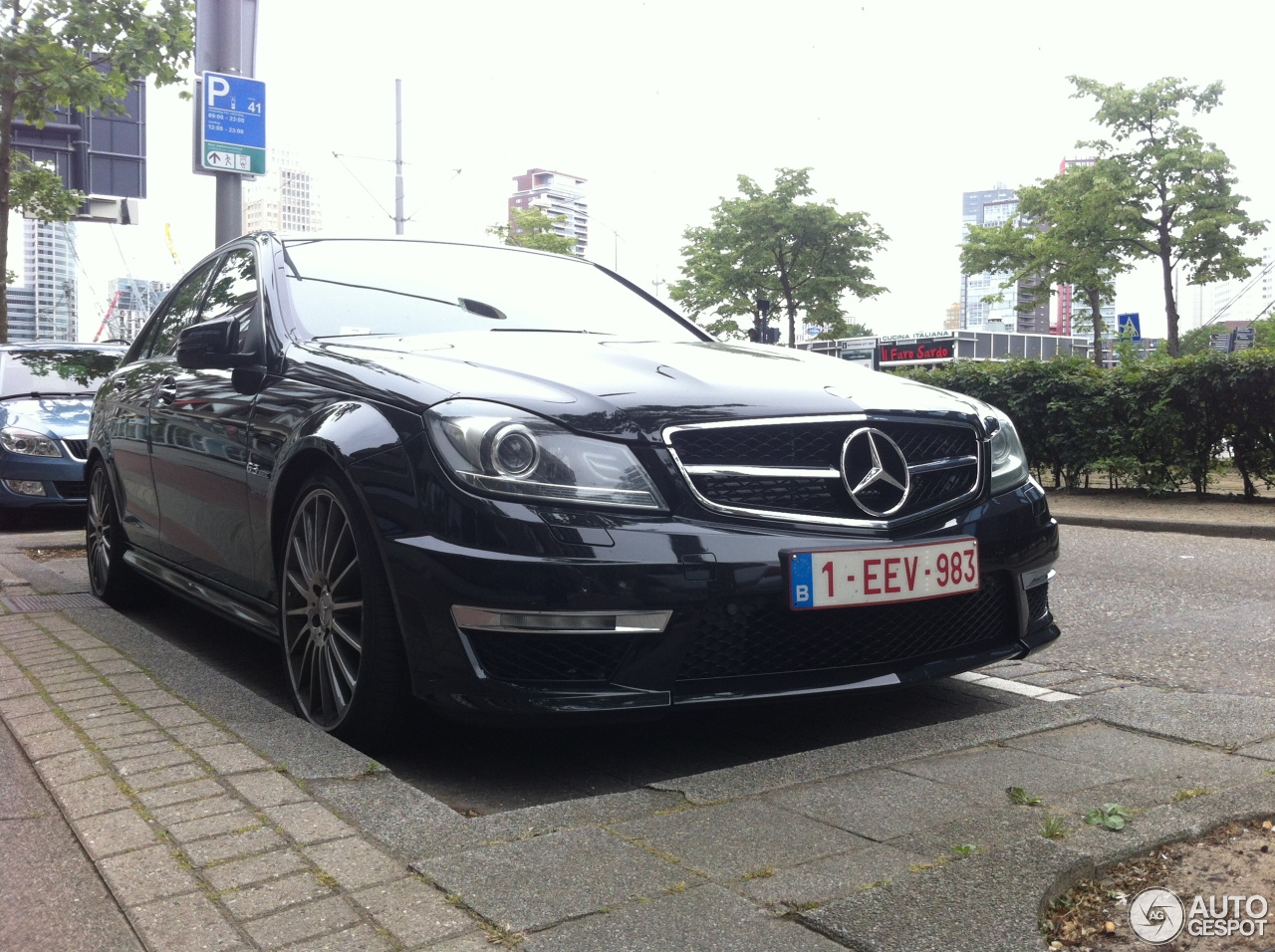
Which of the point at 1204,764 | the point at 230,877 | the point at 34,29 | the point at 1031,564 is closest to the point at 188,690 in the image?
the point at 230,877

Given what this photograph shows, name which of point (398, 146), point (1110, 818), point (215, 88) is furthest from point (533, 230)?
point (1110, 818)

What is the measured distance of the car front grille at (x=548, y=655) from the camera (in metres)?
2.98

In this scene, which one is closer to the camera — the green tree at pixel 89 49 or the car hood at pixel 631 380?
the car hood at pixel 631 380

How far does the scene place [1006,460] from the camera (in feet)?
12.4

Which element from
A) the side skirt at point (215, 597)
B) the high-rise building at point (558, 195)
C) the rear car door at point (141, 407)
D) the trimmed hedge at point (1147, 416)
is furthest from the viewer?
the high-rise building at point (558, 195)

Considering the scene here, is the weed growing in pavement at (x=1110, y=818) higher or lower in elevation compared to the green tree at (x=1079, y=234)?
lower

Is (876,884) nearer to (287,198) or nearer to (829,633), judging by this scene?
(829,633)

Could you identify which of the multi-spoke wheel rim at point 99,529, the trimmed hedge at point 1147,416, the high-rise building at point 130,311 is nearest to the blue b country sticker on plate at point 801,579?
the multi-spoke wheel rim at point 99,529

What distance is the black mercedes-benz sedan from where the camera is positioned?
2982 mm

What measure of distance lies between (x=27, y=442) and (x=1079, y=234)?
29.5 meters

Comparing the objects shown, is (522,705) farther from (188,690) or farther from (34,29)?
(34,29)

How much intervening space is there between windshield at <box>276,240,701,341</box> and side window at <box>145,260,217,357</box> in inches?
37.8

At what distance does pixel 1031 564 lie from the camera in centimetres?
364

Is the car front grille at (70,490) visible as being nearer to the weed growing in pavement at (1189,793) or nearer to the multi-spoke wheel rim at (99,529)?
the multi-spoke wheel rim at (99,529)
